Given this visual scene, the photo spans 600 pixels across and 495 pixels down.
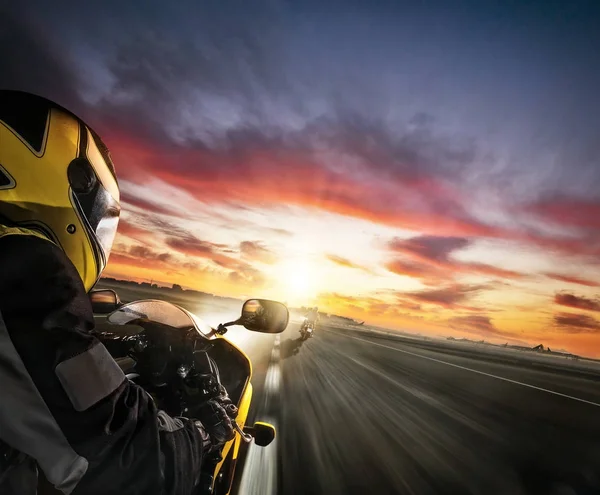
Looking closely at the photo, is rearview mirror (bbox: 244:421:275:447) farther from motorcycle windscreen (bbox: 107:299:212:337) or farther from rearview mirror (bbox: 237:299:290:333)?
motorcycle windscreen (bbox: 107:299:212:337)

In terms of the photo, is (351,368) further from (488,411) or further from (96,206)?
(96,206)

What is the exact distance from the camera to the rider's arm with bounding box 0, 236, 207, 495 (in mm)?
814

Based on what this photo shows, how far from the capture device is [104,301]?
2051 millimetres

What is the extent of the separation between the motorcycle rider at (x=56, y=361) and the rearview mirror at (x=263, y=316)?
1.09 meters

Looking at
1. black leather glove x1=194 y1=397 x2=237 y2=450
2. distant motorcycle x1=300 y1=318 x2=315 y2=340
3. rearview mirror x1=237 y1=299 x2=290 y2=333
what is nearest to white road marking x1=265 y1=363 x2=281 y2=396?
rearview mirror x1=237 y1=299 x2=290 y2=333

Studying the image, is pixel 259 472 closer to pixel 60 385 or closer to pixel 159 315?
pixel 159 315

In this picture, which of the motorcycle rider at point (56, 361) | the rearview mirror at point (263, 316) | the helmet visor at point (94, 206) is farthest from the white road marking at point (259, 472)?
the helmet visor at point (94, 206)

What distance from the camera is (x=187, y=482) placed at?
1128 mm

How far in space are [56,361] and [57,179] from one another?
64cm

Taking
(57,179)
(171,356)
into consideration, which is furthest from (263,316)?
(57,179)

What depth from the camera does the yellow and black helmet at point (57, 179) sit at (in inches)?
39.5

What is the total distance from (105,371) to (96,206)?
2.24ft

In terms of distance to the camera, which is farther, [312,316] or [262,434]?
[312,316]

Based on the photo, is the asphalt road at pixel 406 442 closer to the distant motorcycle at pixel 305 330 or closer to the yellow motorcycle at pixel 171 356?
the yellow motorcycle at pixel 171 356
